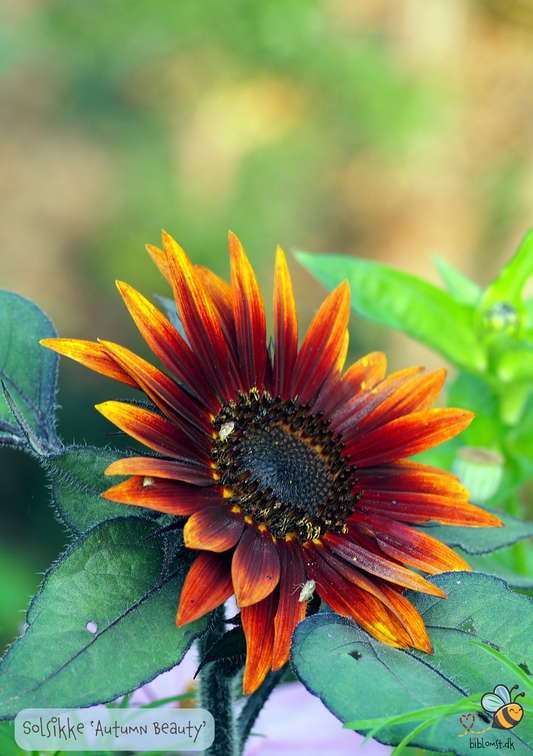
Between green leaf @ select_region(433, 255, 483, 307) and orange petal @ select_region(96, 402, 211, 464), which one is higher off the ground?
green leaf @ select_region(433, 255, 483, 307)

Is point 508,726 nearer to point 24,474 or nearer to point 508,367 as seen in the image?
point 508,367

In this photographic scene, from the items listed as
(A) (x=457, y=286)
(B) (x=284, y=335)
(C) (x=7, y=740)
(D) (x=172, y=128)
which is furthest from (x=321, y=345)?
(D) (x=172, y=128)

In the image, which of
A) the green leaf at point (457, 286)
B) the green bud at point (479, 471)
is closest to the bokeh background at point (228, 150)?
the green leaf at point (457, 286)

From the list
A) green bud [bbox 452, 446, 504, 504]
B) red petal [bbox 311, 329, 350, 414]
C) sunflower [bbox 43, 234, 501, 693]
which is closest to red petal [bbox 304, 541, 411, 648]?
sunflower [bbox 43, 234, 501, 693]

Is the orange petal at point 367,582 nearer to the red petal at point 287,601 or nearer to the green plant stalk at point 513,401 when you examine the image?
the red petal at point 287,601

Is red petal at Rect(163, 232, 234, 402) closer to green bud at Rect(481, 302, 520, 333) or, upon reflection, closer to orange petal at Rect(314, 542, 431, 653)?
orange petal at Rect(314, 542, 431, 653)

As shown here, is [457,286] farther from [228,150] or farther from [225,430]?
[228,150]
